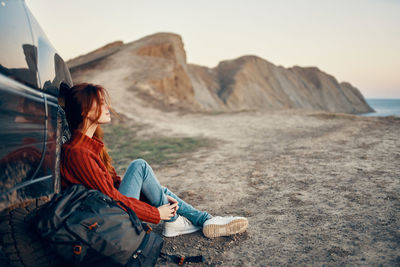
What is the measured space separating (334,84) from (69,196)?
77.9m

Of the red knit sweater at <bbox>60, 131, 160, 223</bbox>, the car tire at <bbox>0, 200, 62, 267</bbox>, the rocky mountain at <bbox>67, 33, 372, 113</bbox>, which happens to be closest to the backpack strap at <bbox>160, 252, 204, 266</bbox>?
the red knit sweater at <bbox>60, 131, 160, 223</bbox>

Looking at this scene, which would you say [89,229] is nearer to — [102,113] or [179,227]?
[102,113]

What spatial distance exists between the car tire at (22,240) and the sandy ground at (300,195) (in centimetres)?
92

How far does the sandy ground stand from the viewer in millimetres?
2271

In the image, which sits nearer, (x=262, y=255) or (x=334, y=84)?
(x=262, y=255)

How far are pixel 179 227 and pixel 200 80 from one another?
35.7 m

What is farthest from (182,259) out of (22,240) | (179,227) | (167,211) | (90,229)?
(22,240)

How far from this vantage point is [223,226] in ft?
8.30

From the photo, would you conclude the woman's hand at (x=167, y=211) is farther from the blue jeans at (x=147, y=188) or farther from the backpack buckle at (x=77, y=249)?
the backpack buckle at (x=77, y=249)

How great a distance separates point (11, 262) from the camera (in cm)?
156

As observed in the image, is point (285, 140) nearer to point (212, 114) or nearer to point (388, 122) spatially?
point (388, 122)

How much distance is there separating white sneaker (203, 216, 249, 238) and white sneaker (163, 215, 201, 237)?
175mm

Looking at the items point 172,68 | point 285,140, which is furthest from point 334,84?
point 285,140

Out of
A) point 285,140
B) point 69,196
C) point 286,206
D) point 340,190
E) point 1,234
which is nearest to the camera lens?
point 1,234
